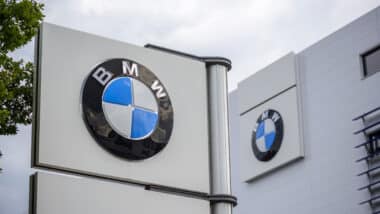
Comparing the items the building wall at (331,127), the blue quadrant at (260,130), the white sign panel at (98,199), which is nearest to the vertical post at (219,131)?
the white sign panel at (98,199)

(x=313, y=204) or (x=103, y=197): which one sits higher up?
(x=313, y=204)

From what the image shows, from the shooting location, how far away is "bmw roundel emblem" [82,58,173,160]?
700cm

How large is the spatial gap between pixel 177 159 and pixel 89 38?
46.2 inches

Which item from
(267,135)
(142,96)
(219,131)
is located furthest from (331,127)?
(142,96)

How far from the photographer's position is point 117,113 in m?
7.09

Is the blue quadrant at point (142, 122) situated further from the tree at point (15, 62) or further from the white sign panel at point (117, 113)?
the tree at point (15, 62)

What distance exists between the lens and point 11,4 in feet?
42.0

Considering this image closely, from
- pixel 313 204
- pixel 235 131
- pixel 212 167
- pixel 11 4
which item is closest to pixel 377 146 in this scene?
pixel 313 204

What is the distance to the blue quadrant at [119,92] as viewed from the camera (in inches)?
280

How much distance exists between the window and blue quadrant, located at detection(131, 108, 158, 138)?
20927mm

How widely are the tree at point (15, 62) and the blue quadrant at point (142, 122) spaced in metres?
5.32

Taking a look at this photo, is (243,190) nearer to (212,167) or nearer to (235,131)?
(235,131)

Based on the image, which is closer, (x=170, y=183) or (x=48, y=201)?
(x=48, y=201)

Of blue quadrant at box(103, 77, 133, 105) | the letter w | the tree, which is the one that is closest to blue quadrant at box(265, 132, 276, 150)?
the tree
